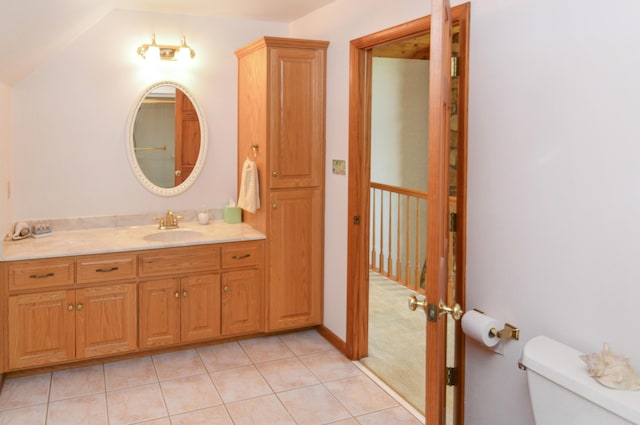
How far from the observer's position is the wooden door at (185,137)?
13.2 ft

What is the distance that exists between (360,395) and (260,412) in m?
0.57

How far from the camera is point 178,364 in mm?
3455

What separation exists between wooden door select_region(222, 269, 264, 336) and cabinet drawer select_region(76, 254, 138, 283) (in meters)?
0.60

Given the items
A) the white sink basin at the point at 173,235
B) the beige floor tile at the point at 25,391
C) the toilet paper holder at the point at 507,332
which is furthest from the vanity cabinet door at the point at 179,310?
the toilet paper holder at the point at 507,332

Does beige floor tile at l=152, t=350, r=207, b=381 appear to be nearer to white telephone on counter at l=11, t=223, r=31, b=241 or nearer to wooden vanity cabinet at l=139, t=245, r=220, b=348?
wooden vanity cabinet at l=139, t=245, r=220, b=348

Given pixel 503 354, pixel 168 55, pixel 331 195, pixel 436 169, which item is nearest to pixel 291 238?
pixel 331 195

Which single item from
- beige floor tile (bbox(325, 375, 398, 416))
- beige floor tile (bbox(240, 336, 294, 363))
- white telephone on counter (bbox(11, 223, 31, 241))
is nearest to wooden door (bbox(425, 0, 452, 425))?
beige floor tile (bbox(325, 375, 398, 416))

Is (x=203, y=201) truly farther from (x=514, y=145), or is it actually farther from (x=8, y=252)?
(x=514, y=145)

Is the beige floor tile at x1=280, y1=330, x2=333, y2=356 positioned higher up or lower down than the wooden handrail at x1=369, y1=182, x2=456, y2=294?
lower down

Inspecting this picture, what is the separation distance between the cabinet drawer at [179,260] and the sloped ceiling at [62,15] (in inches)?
51.4

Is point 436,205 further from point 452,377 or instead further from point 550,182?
point 452,377

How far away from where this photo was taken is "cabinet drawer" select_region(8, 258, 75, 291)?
308 cm

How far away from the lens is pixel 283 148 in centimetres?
367

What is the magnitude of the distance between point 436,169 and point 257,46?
2376 mm
